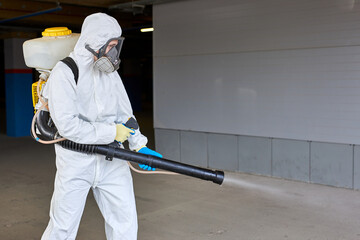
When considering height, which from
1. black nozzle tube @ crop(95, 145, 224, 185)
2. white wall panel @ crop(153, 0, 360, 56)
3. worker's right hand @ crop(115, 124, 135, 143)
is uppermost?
white wall panel @ crop(153, 0, 360, 56)

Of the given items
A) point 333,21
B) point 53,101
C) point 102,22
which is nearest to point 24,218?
point 53,101

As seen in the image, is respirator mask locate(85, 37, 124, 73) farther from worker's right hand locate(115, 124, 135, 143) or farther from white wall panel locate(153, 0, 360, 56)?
white wall panel locate(153, 0, 360, 56)

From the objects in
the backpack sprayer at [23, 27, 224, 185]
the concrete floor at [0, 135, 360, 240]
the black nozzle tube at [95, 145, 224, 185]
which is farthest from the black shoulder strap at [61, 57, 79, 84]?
the concrete floor at [0, 135, 360, 240]

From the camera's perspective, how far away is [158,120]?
6.51 metres

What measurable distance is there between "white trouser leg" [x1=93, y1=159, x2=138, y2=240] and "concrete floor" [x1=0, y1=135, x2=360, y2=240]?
99 centimetres

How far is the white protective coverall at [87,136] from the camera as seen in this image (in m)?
2.31

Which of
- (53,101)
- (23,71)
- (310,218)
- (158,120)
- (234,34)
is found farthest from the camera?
(23,71)

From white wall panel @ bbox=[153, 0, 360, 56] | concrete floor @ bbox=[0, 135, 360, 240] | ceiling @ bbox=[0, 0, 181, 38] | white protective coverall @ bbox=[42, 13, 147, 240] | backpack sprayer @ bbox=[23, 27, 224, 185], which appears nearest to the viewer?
white protective coverall @ bbox=[42, 13, 147, 240]

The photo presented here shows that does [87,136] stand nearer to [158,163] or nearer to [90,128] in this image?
[90,128]

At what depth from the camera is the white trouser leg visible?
8.23 feet

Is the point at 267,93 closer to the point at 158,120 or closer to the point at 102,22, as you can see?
the point at 158,120

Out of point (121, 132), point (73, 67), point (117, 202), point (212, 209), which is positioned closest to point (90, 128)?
point (121, 132)

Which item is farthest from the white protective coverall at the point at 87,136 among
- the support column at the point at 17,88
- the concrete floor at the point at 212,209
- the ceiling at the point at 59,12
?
the support column at the point at 17,88

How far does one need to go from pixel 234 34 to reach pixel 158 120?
1774mm
